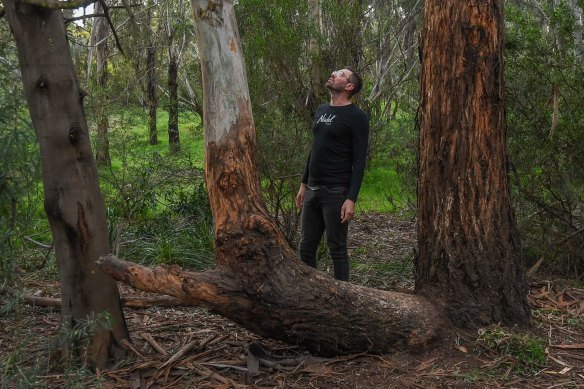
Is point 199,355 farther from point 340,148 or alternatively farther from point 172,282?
point 340,148

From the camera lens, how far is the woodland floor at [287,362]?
4.83 m

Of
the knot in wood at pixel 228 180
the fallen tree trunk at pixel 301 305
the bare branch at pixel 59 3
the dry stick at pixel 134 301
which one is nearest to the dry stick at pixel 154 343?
the dry stick at pixel 134 301

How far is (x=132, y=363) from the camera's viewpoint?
521 centimetres

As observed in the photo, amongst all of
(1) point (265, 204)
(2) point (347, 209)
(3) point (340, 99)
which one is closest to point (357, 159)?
(2) point (347, 209)

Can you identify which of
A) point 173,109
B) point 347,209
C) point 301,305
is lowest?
point 301,305

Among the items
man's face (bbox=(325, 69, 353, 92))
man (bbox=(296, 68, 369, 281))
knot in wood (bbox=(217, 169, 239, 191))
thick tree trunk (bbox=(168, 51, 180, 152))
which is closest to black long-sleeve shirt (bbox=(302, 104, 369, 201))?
man (bbox=(296, 68, 369, 281))

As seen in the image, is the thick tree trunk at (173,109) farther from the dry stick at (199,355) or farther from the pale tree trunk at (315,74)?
the dry stick at (199,355)

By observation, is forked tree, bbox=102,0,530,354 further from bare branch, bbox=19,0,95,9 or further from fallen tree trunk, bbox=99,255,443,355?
bare branch, bbox=19,0,95,9

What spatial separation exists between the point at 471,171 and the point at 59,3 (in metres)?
2.98

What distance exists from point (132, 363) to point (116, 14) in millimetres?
16210

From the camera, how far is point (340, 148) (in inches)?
237

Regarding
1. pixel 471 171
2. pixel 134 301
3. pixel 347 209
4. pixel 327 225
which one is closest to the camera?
pixel 471 171

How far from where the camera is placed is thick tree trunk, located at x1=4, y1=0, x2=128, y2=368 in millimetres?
4879

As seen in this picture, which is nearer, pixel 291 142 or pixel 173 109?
pixel 291 142
